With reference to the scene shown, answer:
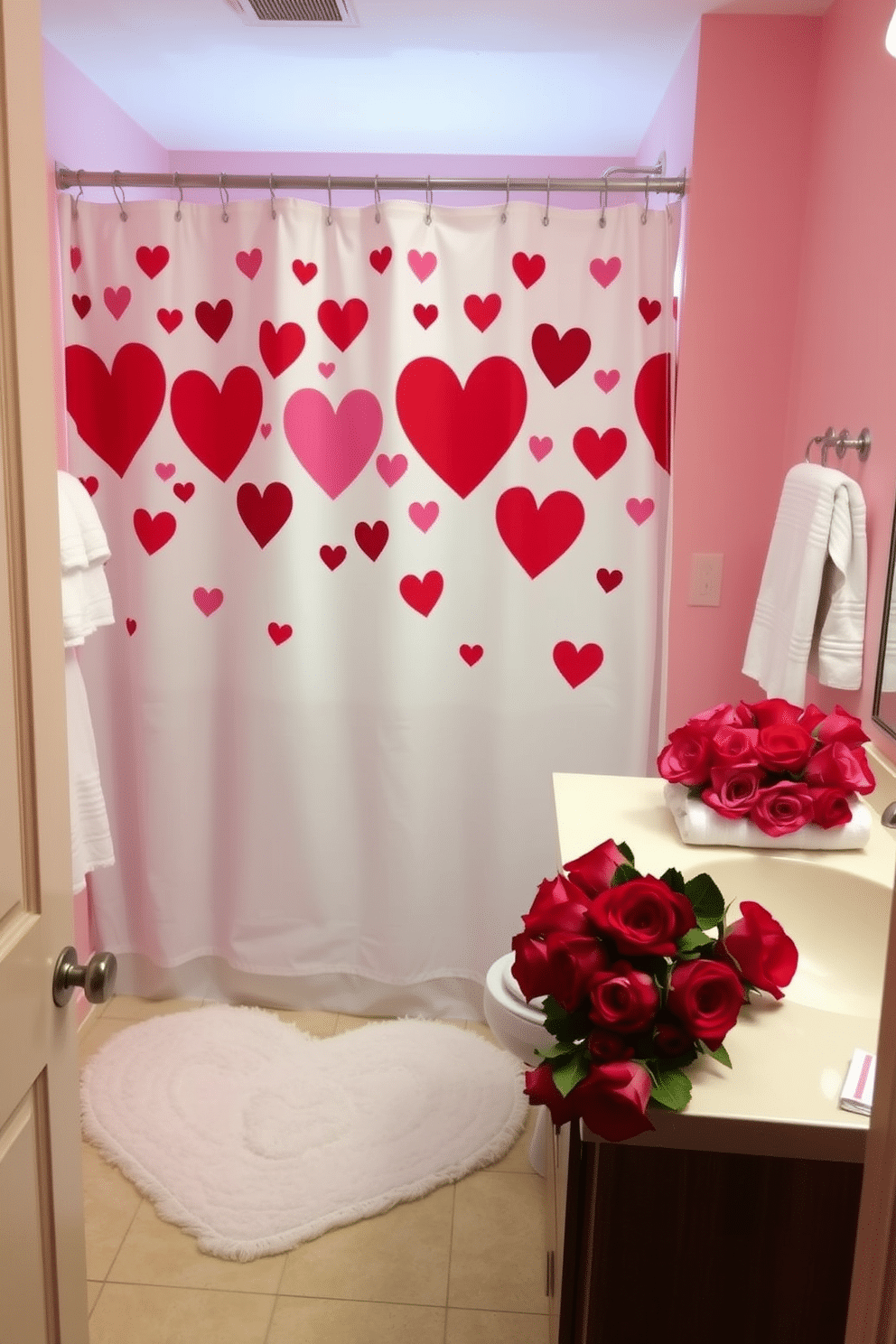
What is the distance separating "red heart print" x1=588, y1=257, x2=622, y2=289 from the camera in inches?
100.0

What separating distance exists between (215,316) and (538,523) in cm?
90

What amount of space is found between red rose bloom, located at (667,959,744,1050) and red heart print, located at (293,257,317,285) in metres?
1.98

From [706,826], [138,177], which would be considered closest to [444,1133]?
[706,826]

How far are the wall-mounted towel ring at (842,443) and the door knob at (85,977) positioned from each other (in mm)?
1496

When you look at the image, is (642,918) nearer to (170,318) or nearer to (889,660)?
(889,660)

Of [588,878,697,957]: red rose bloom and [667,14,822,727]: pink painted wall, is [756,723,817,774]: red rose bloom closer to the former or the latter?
[588,878,697,957]: red rose bloom

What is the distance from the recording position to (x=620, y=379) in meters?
2.58

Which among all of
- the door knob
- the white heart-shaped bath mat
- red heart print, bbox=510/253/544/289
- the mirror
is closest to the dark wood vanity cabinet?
the door knob

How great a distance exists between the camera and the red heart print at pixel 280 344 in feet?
8.53

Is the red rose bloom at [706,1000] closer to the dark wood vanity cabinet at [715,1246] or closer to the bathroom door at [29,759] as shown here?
the dark wood vanity cabinet at [715,1246]

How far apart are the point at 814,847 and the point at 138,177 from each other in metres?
2.02

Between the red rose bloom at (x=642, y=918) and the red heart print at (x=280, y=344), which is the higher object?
the red heart print at (x=280, y=344)

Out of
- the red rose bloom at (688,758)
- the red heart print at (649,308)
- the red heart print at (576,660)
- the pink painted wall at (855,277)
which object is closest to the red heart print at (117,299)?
the red heart print at (649,308)

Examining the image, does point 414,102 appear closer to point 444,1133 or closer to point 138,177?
point 138,177
